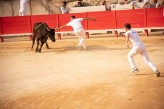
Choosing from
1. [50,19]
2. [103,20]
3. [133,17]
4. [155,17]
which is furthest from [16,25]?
[155,17]

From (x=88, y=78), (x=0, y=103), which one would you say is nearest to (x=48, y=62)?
(x=88, y=78)

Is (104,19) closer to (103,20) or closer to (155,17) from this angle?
(103,20)

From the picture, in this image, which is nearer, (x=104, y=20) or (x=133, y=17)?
(x=133, y=17)

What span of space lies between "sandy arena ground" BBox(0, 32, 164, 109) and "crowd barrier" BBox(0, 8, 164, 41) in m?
3.15

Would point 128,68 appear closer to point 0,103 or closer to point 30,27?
point 0,103

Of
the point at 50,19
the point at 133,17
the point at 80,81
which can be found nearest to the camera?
the point at 80,81

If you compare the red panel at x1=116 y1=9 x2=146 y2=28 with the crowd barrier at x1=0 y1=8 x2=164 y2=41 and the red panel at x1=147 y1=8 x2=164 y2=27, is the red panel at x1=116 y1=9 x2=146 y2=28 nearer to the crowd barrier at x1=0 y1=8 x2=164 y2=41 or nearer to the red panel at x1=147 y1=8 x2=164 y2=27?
the crowd barrier at x1=0 y1=8 x2=164 y2=41

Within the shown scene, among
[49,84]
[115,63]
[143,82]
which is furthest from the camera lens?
[115,63]

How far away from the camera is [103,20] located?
1631cm

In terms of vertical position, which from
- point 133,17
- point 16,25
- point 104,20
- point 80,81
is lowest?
point 80,81

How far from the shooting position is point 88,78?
25.6ft

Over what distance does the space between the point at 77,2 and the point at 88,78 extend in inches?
541

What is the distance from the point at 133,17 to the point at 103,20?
1624 mm

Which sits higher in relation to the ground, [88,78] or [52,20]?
[52,20]
